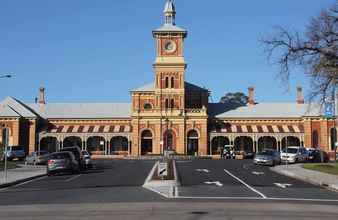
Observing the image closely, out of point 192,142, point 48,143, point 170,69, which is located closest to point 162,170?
point 192,142

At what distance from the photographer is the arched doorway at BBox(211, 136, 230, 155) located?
290 ft

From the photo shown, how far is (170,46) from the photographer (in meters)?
87.7

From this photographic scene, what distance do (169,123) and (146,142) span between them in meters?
4.43

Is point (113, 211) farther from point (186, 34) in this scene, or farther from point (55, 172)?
point (186, 34)

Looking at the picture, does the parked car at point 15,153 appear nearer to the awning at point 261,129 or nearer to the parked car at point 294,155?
the parked car at point 294,155

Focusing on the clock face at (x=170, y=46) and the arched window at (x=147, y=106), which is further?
the arched window at (x=147, y=106)

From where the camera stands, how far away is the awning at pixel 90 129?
8769 centimetres

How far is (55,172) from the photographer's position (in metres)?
36.9

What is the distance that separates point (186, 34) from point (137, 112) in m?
13.5

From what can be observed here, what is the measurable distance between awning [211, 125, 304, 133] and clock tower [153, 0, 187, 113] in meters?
7.40

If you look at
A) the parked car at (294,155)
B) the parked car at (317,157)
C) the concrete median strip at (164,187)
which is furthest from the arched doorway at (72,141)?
the concrete median strip at (164,187)

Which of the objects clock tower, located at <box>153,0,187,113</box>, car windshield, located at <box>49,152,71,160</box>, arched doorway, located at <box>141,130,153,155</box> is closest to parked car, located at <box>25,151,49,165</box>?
car windshield, located at <box>49,152,71,160</box>

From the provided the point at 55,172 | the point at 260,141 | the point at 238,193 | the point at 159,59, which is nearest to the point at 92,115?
the point at 159,59

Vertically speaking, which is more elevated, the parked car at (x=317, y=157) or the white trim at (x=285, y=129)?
the white trim at (x=285, y=129)
